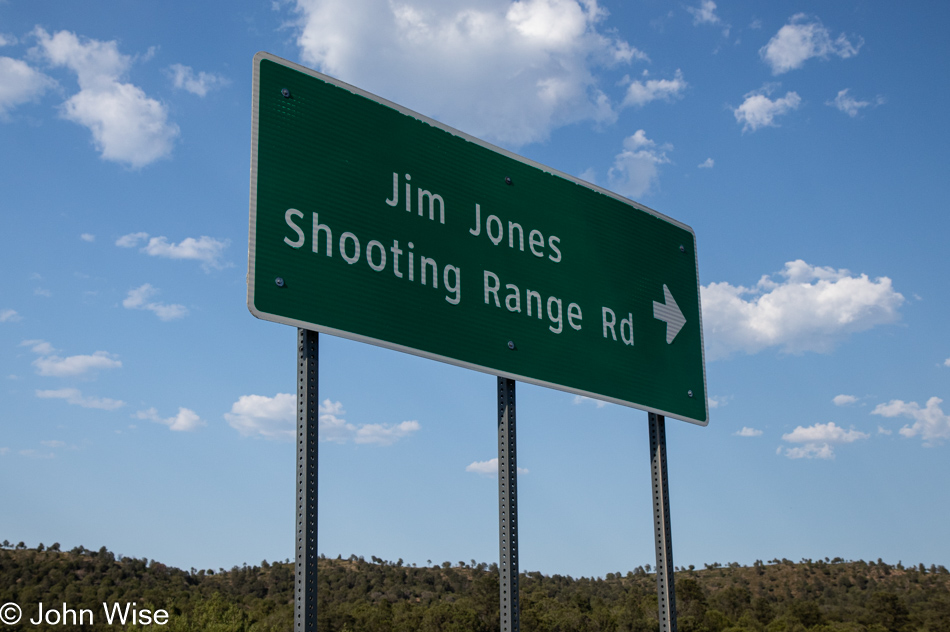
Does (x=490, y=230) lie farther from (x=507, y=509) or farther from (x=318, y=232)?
(x=507, y=509)

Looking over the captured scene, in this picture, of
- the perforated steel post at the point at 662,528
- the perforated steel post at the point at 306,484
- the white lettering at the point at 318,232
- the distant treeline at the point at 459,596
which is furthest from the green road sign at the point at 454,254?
the distant treeline at the point at 459,596

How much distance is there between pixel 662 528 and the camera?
20.5 ft

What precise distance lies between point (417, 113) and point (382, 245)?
1012mm

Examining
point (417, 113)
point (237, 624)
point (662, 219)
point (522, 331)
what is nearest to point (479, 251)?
point (522, 331)

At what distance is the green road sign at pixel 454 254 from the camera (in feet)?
14.4

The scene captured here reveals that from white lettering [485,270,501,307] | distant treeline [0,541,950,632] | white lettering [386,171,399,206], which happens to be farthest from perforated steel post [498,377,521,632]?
distant treeline [0,541,950,632]

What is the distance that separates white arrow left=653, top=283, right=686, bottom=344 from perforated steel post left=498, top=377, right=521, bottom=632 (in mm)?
1678

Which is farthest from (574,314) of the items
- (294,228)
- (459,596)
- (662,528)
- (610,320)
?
(459,596)

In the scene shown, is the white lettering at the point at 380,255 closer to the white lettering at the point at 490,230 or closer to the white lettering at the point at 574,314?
the white lettering at the point at 490,230

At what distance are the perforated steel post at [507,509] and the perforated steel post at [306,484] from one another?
3.75 ft

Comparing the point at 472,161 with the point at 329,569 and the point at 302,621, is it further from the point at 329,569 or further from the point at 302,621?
the point at 329,569

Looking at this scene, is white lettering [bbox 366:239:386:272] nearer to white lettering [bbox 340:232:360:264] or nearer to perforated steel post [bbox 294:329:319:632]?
white lettering [bbox 340:232:360:264]

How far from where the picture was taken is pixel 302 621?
3.90 m

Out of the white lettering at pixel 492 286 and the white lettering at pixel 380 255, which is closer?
the white lettering at pixel 380 255
